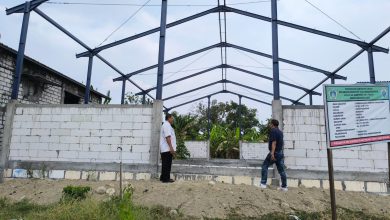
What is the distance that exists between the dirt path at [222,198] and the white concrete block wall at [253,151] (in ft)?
32.9

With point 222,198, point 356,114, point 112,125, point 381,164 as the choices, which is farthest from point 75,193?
point 381,164

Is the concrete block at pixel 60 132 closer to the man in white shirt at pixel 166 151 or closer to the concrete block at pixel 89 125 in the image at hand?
the concrete block at pixel 89 125

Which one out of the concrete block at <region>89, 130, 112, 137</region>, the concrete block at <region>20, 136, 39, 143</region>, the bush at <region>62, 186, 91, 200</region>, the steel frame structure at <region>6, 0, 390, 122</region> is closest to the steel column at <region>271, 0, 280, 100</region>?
the steel frame structure at <region>6, 0, 390, 122</region>

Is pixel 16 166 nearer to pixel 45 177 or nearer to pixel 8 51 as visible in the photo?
pixel 45 177

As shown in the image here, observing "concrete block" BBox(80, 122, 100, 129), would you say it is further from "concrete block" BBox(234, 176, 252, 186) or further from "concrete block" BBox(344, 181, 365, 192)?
"concrete block" BBox(344, 181, 365, 192)

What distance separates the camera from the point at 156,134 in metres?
8.00

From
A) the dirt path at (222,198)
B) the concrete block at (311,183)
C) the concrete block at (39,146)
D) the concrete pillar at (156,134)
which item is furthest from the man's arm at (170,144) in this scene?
the concrete block at (39,146)

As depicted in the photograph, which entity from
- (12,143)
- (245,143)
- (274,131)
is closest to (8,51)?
(12,143)

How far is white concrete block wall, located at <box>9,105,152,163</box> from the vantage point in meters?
8.11

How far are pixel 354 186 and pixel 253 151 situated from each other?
10199mm

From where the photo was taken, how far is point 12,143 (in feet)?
28.2

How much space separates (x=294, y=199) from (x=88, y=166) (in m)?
5.01

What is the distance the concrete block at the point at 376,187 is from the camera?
23.9 ft

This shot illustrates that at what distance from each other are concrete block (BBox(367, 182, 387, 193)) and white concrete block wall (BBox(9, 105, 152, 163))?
5.27 metres
